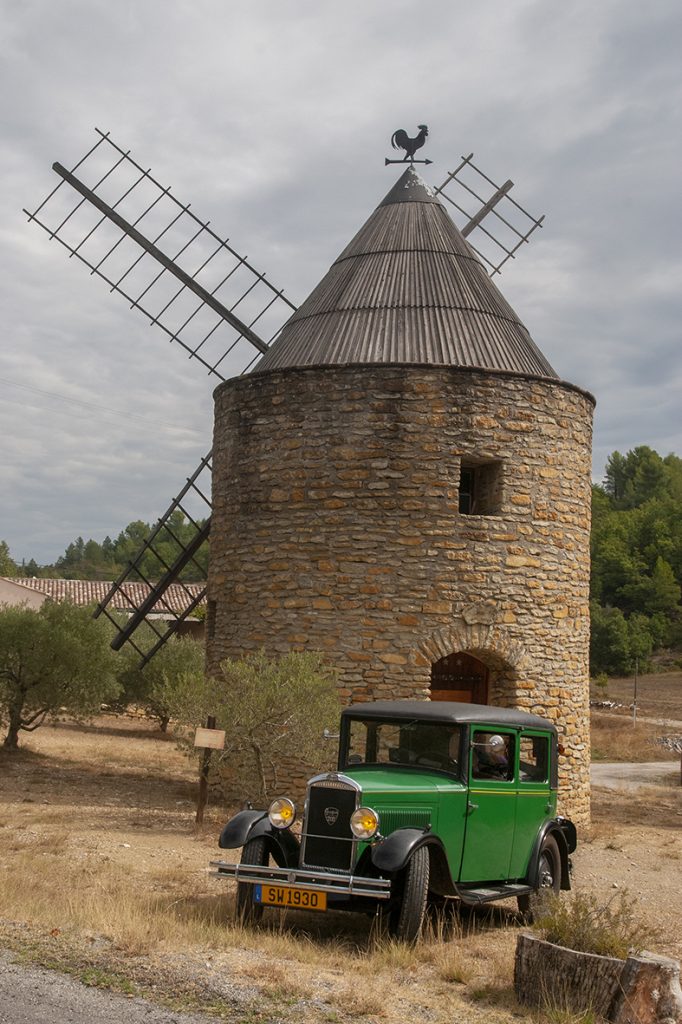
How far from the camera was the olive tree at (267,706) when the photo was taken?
11.2 metres

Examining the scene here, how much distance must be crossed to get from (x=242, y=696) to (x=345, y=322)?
513cm

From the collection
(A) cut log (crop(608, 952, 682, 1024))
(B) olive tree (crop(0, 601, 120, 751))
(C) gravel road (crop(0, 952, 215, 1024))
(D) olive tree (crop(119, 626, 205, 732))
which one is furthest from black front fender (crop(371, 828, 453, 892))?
(D) olive tree (crop(119, 626, 205, 732))

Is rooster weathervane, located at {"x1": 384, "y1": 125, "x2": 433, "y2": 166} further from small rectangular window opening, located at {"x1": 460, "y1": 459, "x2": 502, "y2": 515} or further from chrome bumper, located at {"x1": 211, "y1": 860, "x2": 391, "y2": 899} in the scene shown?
chrome bumper, located at {"x1": 211, "y1": 860, "x2": 391, "y2": 899}

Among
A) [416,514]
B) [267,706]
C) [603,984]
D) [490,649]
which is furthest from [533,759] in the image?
[416,514]

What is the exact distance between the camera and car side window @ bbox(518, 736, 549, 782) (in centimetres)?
798

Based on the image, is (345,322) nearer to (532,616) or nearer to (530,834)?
(532,616)

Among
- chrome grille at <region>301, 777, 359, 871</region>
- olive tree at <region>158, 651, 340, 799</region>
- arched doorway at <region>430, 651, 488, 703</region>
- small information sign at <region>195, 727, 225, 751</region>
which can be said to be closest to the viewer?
chrome grille at <region>301, 777, 359, 871</region>

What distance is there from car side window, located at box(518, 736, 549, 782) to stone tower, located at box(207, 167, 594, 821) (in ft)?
12.9

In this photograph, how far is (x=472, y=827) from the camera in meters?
7.30

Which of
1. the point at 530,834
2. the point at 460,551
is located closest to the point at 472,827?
the point at 530,834

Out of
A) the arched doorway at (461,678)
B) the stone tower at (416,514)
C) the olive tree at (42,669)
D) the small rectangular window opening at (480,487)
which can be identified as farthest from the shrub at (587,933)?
the olive tree at (42,669)

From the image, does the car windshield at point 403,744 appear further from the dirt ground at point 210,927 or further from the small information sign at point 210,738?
the small information sign at point 210,738

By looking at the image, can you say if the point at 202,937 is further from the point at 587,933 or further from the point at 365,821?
the point at 587,933

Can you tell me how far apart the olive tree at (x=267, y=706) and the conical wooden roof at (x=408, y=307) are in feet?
12.4
